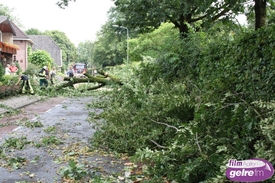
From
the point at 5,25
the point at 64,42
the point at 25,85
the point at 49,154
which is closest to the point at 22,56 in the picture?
the point at 5,25

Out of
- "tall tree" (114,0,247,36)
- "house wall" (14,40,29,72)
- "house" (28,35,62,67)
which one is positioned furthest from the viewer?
"house" (28,35,62,67)

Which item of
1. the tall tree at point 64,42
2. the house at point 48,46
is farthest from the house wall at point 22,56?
the tall tree at point 64,42

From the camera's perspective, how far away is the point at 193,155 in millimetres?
4430

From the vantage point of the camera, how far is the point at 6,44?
3434 centimetres

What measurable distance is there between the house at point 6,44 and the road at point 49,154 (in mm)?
26997

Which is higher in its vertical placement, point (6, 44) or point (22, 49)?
point (22, 49)

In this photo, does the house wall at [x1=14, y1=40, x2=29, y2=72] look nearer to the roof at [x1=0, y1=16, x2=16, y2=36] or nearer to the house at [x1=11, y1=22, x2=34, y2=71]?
the house at [x1=11, y1=22, x2=34, y2=71]
